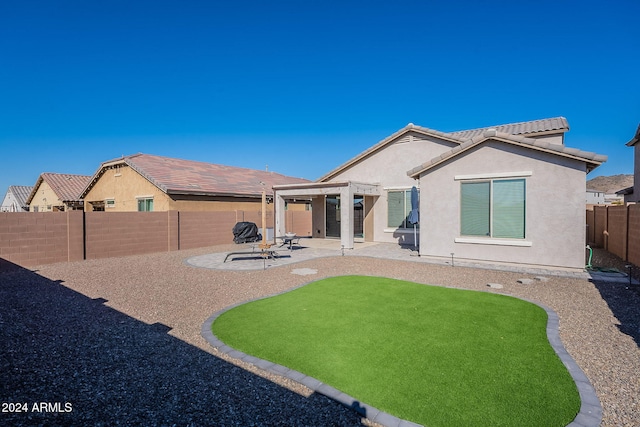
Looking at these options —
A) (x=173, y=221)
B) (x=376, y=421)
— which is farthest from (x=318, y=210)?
(x=376, y=421)

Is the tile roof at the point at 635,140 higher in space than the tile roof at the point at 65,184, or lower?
higher

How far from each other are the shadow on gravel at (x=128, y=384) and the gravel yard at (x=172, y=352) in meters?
0.01

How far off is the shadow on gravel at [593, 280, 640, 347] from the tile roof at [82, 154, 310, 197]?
19129mm

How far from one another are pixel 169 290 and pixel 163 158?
19.7m

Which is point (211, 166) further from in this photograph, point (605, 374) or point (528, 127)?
point (605, 374)

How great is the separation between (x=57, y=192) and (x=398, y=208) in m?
29.5

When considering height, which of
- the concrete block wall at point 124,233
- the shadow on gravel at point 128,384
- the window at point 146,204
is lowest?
the shadow on gravel at point 128,384

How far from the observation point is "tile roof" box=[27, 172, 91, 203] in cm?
2855

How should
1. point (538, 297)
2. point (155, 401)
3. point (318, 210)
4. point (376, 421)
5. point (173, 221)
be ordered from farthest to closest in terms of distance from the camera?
point (318, 210) < point (173, 221) < point (538, 297) < point (155, 401) < point (376, 421)

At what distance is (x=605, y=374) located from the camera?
14.0ft

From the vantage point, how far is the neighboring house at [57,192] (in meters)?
28.8

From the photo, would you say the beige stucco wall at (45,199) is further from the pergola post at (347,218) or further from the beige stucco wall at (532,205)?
the beige stucco wall at (532,205)

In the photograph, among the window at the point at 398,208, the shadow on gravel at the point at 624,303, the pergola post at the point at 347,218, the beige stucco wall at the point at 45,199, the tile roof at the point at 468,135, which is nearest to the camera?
the shadow on gravel at the point at 624,303

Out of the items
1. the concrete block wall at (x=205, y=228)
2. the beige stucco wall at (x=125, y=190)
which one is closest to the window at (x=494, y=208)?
the concrete block wall at (x=205, y=228)
